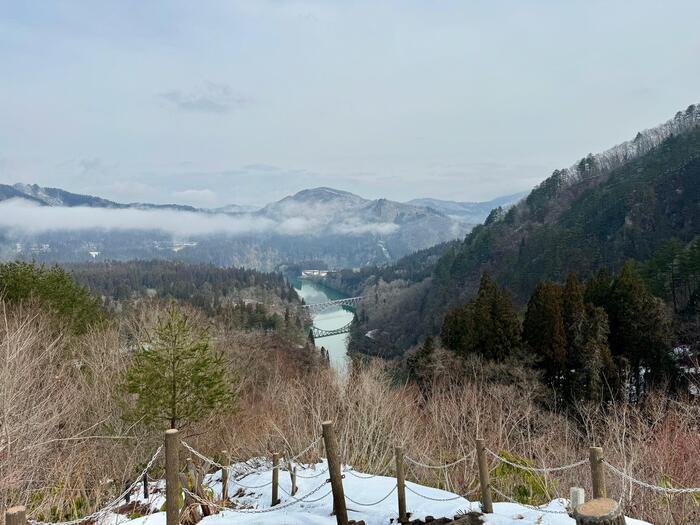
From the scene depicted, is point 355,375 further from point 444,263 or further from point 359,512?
point 444,263

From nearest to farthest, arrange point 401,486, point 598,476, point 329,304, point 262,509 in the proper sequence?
point 598,476, point 401,486, point 262,509, point 329,304

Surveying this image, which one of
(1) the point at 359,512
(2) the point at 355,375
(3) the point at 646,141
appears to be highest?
(3) the point at 646,141

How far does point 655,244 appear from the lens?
205 ft

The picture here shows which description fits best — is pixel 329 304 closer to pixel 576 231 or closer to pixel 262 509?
pixel 576 231

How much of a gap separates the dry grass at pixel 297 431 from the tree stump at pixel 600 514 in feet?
14.9

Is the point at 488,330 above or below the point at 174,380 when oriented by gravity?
below

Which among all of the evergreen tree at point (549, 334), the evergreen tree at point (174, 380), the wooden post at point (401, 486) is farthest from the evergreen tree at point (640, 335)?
the wooden post at point (401, 486)

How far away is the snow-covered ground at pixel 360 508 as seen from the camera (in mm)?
6207

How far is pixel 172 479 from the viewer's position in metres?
5.20

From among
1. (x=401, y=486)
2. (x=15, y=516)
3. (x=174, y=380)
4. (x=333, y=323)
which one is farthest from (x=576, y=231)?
(x=15, y=516)

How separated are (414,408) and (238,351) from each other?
13.3 metres

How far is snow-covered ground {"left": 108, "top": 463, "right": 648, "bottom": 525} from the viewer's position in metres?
6.21

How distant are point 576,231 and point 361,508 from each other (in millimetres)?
73089

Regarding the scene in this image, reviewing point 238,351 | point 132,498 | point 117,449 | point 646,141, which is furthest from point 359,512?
point 646,141
